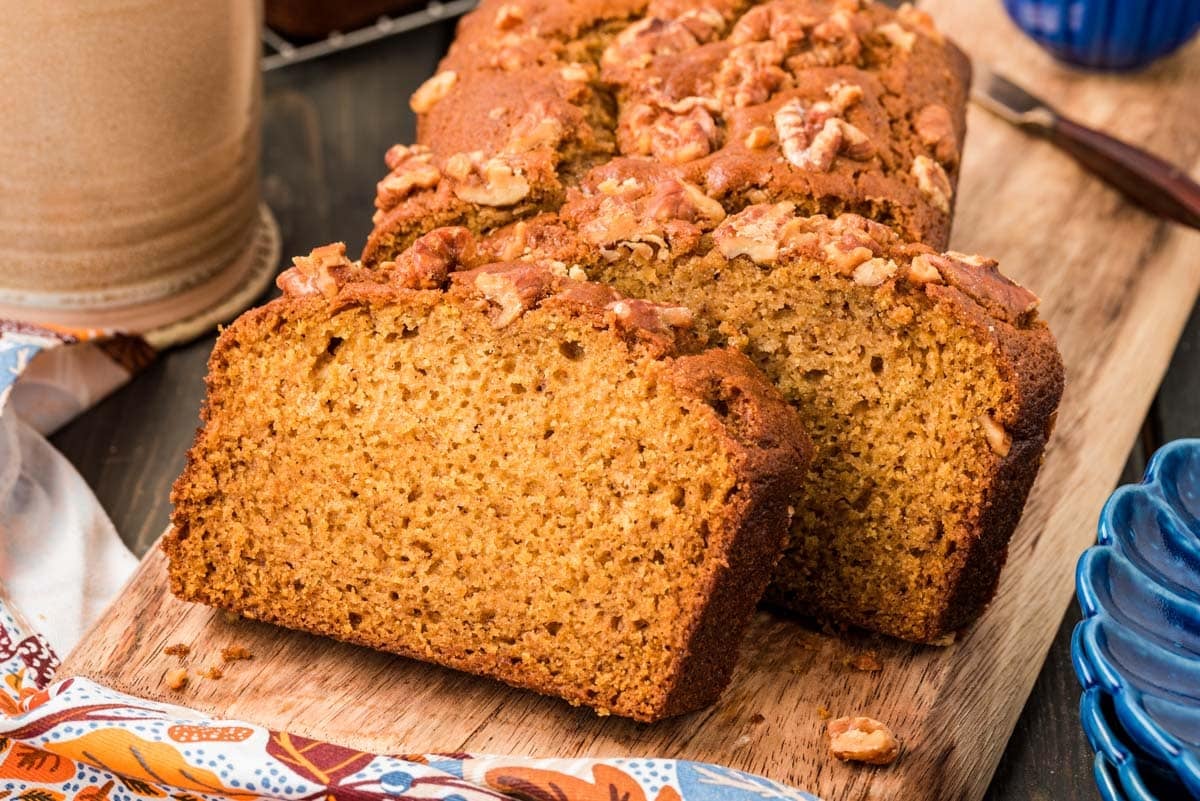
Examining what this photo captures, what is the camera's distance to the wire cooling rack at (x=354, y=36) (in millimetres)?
4430

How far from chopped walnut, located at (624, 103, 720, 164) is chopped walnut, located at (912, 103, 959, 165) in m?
0.44

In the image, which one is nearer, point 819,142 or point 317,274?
point 317,274

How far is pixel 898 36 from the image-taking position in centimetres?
327

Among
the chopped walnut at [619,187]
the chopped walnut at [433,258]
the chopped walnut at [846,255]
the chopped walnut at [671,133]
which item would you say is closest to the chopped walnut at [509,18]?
the chopped walnut at [671,133]

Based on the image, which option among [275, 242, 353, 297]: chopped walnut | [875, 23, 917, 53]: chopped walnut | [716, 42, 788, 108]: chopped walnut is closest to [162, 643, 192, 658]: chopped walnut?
[275, 242, 353, 297]: chopped walnut

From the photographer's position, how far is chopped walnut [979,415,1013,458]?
96.7 inches

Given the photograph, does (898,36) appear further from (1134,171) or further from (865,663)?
(865,663)

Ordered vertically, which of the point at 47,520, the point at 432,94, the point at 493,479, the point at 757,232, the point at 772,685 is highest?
the point at 757,232

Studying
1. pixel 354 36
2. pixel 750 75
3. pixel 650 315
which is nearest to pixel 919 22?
pixel 750 75

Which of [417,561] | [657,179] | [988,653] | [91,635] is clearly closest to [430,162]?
[657,179]

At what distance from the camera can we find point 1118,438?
3201 millimetres

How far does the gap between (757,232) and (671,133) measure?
0.38 meters

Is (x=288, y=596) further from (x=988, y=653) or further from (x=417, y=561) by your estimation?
(x=988, y=653)

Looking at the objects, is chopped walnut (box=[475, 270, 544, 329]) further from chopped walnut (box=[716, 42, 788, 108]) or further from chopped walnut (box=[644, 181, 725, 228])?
chopped walnut (box=[716, 42, 788, 108])
